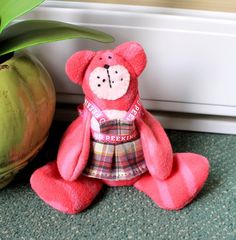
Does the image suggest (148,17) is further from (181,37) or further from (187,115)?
(187,115)

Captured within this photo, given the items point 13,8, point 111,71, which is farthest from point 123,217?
point 13,8

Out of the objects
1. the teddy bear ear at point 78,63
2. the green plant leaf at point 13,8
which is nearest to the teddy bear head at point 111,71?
the teddy bear ear at point 78,63

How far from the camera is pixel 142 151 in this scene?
0.68m

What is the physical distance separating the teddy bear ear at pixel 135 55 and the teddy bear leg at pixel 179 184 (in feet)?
0.58

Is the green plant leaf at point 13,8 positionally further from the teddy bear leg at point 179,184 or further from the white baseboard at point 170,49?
the teddy bear leg at point 179,184

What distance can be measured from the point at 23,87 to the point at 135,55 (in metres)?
0.17

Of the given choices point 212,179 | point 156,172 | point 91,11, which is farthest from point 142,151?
point 91,11

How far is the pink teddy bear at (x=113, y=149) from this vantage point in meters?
0.64

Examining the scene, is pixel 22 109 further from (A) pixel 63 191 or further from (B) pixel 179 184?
(B) pixel 179 184

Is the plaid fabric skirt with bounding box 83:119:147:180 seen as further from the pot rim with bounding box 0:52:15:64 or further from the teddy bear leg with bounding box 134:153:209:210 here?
the pot rim with bounding box 0:52:15:64

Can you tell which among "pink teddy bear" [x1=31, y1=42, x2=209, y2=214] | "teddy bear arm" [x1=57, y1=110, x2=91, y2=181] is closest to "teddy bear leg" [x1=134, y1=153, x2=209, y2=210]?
"pink teddy bear" [x1=31, y1=42, x2=209, y2=214]

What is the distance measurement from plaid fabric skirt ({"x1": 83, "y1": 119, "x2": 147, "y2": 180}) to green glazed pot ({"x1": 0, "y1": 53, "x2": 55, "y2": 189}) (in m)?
0.09

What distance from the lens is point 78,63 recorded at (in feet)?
2.09

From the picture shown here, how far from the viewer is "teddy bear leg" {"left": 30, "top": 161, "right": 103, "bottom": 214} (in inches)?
26.0
